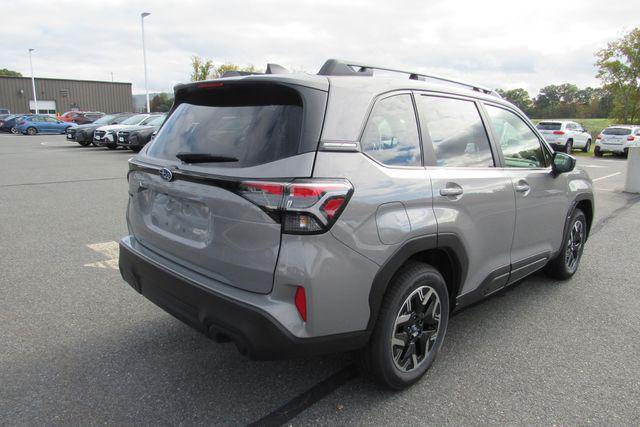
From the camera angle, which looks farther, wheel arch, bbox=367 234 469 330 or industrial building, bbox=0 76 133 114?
industrial building, bbox=0 76 133 114

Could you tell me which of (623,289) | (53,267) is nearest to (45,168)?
(53,267)

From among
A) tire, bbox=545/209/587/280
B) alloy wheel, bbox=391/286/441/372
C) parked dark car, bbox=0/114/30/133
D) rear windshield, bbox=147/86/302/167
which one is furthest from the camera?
parked dark car, bbox=0/114/30/133

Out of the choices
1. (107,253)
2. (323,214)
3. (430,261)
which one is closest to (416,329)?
(430,261)

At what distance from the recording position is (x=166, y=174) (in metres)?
2.63

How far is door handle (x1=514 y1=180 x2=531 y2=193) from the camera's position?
3457mm

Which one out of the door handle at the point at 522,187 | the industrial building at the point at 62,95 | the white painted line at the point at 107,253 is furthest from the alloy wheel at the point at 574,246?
the industrial building at the point at 62,95

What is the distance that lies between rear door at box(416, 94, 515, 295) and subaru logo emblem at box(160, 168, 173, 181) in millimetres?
1439

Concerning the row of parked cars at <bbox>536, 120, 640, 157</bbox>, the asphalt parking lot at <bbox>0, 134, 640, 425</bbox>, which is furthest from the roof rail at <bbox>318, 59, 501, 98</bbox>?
the row of parked cars at <bbox>536, 120, 640, 157</bbox>

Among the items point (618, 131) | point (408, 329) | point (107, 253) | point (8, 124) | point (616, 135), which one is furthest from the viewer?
point (8, 124)

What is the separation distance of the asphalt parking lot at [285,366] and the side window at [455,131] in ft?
4.20

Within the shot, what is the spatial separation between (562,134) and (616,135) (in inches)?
89.3

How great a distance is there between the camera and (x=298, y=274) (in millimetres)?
2156

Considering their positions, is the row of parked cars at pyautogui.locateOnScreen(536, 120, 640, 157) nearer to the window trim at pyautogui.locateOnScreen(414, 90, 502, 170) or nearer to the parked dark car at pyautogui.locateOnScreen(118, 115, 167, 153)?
the parked dark car at pyautogui.locateOnScreen(118, 115, 167, 153)

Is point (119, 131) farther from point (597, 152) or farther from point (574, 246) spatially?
point (597, 152)
